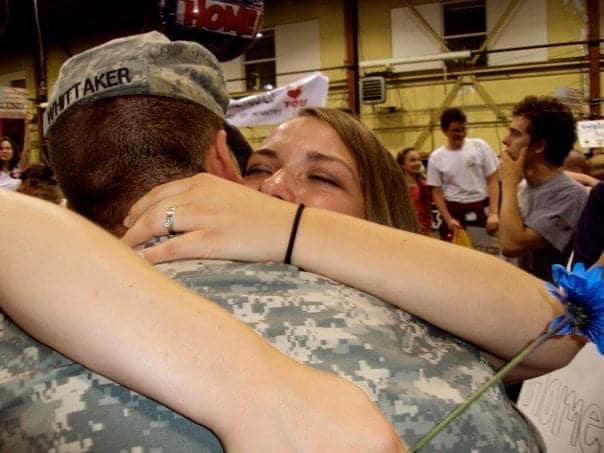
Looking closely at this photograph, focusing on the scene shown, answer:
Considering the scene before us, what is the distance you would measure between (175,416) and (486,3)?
1152 centimetres

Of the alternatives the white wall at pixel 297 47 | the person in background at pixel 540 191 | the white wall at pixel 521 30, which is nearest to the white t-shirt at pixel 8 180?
the person in background at pixel 540 191

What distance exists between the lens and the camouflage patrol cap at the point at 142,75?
2.86 feet

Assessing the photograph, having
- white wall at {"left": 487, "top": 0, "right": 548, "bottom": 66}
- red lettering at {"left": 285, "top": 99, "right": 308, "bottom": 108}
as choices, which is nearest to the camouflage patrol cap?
red lettering at {"left": 285, "top": 99, "right": 308, "bottom": 108}

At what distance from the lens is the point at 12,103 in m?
4.65

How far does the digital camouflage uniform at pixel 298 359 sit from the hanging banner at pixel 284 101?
391cm

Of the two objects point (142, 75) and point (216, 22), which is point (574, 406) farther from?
point (216, 22)

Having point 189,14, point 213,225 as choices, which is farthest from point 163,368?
point 189,14

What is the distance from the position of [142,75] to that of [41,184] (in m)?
3.07

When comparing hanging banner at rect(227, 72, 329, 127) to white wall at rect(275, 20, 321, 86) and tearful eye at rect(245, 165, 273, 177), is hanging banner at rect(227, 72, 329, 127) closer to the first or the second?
tearful eye at rect(245, 165, 273, 177)

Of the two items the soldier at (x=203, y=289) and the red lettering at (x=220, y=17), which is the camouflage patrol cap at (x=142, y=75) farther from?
the red lettering at (x=220, y=17)

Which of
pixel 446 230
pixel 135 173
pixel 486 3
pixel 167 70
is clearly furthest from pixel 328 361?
pixel 486 3

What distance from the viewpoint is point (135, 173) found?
0.84 metres

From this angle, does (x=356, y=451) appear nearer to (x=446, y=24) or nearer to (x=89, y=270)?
(x=89, y=270)

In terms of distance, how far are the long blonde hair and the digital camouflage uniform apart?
385 millimetres
